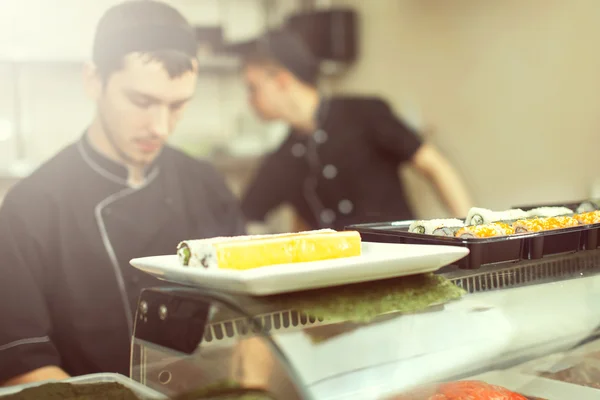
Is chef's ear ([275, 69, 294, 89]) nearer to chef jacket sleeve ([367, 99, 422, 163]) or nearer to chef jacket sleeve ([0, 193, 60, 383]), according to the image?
chef jacket sleeve ([367, 99, 422, 163])

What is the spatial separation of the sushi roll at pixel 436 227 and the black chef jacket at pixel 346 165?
1351mm

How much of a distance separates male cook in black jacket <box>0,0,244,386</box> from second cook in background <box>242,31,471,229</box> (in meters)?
0.61

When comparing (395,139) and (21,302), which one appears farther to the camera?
(395,139)

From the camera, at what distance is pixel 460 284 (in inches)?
42.5

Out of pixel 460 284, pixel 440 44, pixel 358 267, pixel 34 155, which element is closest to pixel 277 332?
pixel 358 267

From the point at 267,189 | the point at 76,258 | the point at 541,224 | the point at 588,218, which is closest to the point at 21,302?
the point at 76,258

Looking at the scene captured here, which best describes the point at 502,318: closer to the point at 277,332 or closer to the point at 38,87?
the point at 277,332

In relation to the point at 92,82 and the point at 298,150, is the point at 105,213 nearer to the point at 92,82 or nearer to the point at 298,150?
the point at 92,82

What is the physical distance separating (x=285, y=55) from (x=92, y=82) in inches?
38.3

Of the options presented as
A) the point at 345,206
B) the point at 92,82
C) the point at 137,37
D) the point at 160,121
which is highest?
the point at 137,37

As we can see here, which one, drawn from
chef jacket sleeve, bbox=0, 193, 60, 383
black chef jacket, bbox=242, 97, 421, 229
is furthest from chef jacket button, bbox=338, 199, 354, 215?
chef jacket sleeve, bbox=0, 193, 60, 383

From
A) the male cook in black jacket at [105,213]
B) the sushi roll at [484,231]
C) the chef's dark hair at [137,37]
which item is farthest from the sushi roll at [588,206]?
the chef's dark hair at [137,37]

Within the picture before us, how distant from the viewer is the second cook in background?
2518mm

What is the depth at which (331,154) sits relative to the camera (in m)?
2.72
